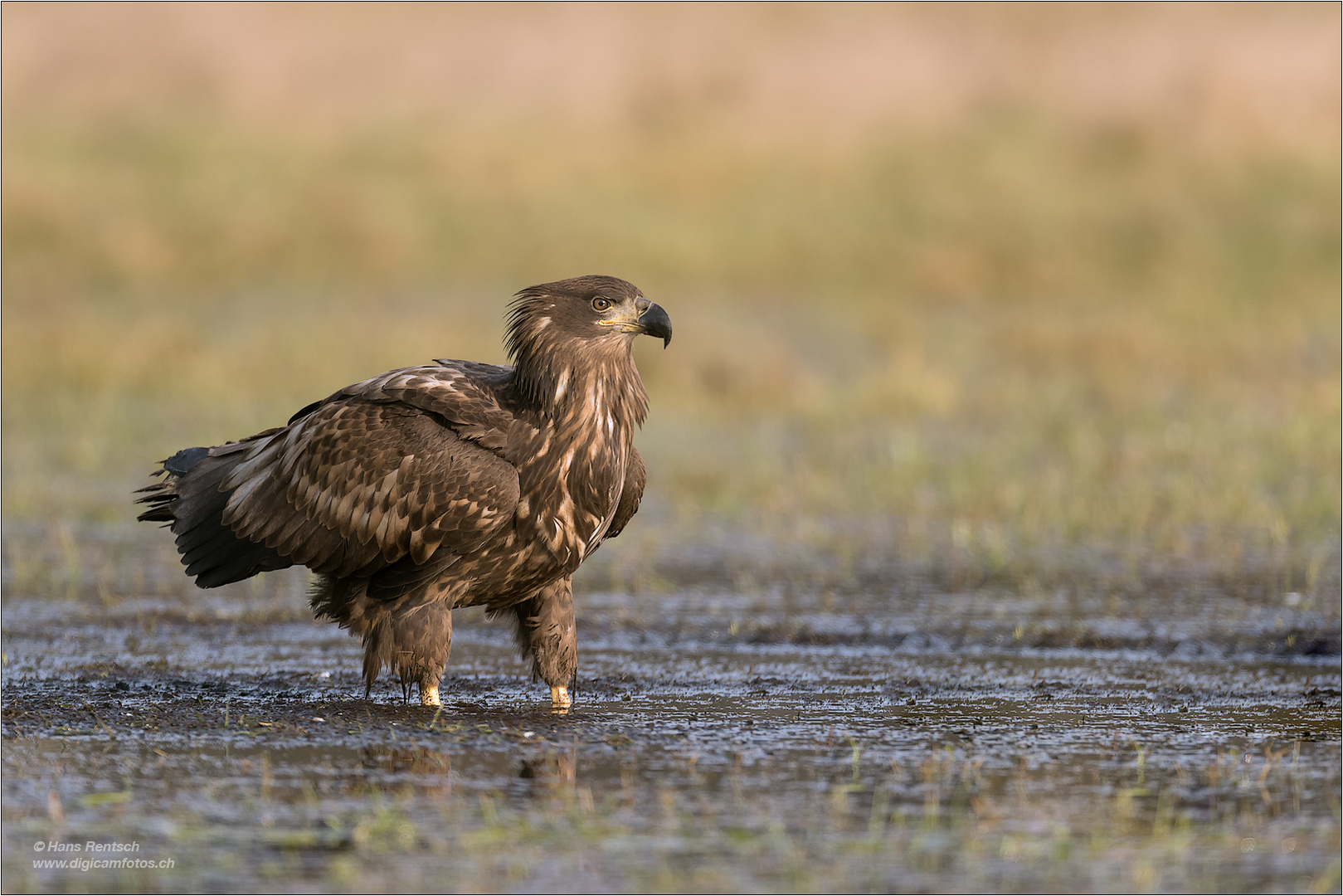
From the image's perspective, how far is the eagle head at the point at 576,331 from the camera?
21.8ft

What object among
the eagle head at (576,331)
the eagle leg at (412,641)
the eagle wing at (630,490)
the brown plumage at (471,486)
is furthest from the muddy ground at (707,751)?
the eagle head at (576,331)

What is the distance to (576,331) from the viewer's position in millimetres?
6707

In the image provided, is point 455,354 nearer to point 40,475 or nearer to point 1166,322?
point 40,475

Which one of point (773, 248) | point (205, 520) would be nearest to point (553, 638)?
point (205, 520)

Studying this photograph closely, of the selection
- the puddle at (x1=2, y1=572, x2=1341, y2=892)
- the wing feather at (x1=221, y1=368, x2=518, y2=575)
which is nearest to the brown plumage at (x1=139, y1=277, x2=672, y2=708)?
the wing feather at (x1=221, y1=368, x2=518, y2=575)

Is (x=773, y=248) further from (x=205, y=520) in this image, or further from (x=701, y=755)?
(x=701, y=755)

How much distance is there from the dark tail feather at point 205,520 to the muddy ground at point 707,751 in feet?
1.45

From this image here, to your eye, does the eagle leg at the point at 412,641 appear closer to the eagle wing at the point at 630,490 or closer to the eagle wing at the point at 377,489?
the eagle wing at the point at 377,489

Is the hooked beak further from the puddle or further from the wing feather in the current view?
the puddle

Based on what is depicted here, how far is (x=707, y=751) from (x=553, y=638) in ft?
3.60

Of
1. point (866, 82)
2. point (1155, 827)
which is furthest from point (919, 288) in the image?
point (1155, 827)

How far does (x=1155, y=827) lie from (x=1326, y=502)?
6153 millimetres

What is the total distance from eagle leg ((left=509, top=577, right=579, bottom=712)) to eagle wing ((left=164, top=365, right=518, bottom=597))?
54cm

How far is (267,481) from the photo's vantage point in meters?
7.07
